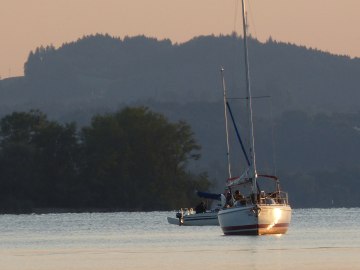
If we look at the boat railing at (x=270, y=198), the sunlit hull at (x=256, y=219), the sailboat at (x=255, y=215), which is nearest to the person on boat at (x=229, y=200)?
the boat railing at (x=270, y=198)

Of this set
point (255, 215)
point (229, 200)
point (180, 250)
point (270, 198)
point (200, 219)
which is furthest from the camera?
point (200, 219)

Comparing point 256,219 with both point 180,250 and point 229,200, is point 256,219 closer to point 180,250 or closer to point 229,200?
point 229,200

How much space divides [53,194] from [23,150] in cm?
656

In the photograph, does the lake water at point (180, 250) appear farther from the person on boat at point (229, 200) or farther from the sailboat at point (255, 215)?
the person on boat at point (229, 200)

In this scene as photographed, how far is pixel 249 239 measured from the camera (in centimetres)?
7938

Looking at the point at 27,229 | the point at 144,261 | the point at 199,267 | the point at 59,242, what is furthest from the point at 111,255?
the point at 27,229

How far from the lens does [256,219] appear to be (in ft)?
269

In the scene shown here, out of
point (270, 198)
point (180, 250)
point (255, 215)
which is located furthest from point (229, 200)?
point (180, 250)

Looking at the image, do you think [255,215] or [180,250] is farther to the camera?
[255,215]

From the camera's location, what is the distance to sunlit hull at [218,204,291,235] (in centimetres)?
8219

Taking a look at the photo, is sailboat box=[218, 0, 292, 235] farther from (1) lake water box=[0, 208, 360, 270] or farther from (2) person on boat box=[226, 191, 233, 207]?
(2) person on boat box=[226, 191, 233, 207]

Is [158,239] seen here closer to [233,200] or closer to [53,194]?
[233,200]

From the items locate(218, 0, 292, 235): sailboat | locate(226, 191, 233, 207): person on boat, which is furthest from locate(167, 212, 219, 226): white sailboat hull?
locate(218, 0, 292, 235): sailboat

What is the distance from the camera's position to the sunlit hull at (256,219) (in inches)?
3236
